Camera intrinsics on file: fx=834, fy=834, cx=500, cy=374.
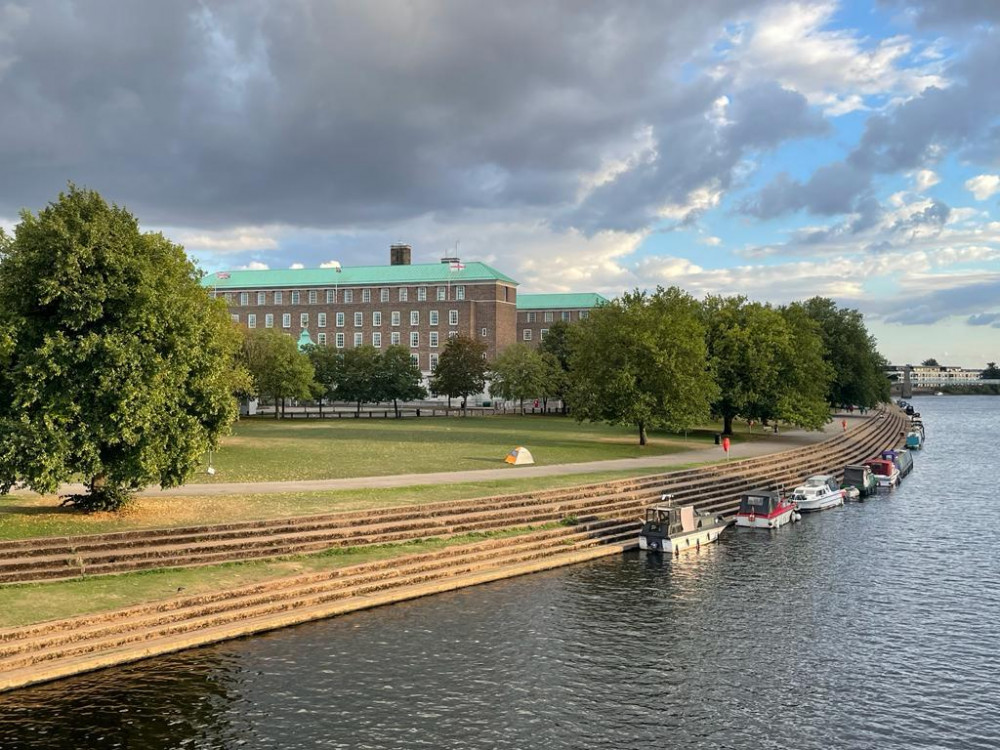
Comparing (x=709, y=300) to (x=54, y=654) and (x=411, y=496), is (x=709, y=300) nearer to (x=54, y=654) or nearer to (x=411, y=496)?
(x=411, y=496)

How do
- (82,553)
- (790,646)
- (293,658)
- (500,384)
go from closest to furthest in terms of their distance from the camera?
1. (293,658)
2. (790,646)
3. (82,553)
4. (500,384)

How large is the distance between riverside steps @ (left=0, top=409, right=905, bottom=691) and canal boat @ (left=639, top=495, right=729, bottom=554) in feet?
4.20

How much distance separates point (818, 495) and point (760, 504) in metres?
9.00

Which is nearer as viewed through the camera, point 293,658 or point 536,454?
point 293,658

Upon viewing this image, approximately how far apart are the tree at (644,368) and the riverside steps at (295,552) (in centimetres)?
2296

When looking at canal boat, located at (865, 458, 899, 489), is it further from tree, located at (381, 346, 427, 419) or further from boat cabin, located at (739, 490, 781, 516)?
tree, located at (381, 346, 427, 419)

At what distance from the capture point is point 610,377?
230 feet

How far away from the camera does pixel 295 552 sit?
29.8m

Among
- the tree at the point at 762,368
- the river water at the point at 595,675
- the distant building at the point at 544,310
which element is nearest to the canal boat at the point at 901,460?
the tree at the point at 762,368

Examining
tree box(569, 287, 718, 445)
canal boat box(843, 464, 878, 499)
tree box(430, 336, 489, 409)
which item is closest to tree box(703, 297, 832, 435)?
tree box(569, 287, 718, 445)

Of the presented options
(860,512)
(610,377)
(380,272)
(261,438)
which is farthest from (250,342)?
(860,512)

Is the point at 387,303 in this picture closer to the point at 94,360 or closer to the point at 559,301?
the point at 559,301

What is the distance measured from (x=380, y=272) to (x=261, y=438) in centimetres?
9052

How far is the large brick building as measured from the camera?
152m
